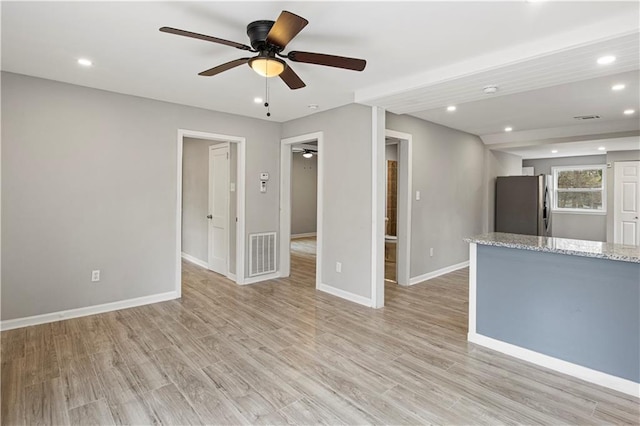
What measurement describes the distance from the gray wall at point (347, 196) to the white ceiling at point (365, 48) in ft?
1.34

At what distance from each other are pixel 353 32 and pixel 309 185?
827 cm

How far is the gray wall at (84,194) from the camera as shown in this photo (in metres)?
3.29

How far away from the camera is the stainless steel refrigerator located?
21.0ft

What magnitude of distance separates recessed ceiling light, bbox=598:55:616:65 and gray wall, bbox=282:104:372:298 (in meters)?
2.17

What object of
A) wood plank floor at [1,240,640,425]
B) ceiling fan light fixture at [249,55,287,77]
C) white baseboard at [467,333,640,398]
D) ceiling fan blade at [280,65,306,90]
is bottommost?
wood plank floor at [1,240,640,425]

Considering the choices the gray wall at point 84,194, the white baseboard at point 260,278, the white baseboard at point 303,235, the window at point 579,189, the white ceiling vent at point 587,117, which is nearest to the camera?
the gray wall at point 84,194

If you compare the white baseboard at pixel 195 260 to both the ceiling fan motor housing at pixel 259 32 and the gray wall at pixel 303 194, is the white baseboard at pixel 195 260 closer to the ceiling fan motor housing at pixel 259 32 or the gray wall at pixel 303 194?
the gray wall at pixel 303 194

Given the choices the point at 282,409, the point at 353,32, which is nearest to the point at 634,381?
the point at 282,409

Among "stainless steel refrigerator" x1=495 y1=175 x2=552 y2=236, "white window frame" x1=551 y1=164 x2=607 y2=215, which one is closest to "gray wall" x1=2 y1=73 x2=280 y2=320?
"stainless steel refrigerator" x1=495 y1=175 x2=552 y2=236

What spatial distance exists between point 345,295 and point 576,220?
7.37m

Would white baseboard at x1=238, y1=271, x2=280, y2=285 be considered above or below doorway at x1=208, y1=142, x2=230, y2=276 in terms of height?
below

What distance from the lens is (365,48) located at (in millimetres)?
2674

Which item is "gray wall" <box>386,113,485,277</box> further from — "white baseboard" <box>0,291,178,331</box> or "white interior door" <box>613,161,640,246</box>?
"white baseboard" <box>0,291,178,331</box>

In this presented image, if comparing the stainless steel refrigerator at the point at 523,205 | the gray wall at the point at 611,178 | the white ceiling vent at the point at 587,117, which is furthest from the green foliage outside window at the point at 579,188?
the white ceiling vent at the point at 587,117
